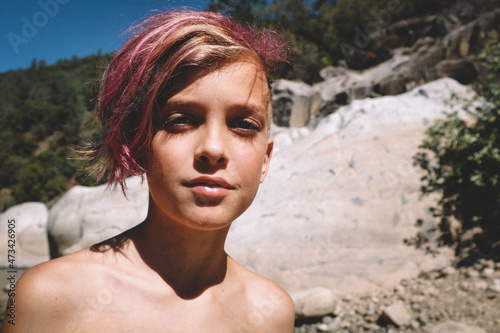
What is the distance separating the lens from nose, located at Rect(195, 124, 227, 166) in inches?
39.5

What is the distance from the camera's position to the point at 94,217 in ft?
15.9

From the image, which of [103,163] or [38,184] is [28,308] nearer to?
[103,163]

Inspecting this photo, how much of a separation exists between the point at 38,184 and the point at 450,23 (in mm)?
29065

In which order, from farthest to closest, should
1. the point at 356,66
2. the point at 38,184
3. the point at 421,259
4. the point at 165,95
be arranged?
the point at 38,184 < the point at 356,66 < the point at 421,259 < the point at 165,95

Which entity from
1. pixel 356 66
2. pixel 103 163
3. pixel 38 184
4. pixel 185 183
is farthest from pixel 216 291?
pixel 38 184

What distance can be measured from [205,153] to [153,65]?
36 cm

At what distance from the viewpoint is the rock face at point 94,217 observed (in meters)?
4.62

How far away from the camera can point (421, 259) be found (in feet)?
12.3

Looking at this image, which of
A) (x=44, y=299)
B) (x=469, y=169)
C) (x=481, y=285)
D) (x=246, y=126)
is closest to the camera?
(x=44, y=299)

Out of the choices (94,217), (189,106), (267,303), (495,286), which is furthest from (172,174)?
(94,217)

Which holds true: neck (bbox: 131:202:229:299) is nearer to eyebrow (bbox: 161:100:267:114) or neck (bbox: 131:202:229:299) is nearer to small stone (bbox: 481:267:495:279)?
eyebrow (bbox: 161:100:267:114)

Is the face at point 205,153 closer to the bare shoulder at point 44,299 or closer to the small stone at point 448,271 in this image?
the bare shoulder at point 44,299

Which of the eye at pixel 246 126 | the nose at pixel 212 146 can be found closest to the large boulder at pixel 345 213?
the eye at pixel 246 126

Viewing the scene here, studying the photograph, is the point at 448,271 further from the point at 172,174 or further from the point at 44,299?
the point at 44,299
